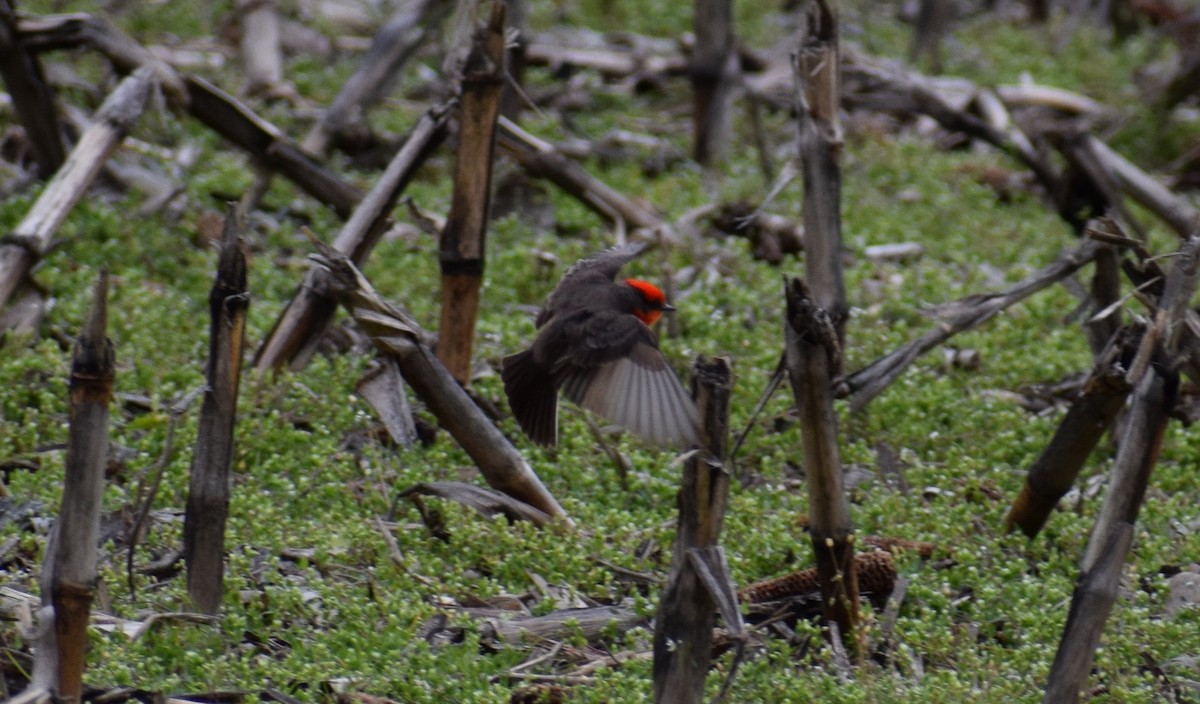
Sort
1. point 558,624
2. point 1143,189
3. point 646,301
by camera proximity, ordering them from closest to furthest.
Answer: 1. point 558,624
2. point 646,301
3. point 1143,189

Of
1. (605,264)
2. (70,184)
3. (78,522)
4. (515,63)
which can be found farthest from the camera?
(515,63)

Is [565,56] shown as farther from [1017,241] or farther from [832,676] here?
[832,676]

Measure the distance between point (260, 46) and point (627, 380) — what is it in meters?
5.85

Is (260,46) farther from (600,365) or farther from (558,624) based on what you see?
(558,624)

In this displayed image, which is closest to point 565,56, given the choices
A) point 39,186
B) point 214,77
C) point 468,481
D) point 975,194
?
point 214,77

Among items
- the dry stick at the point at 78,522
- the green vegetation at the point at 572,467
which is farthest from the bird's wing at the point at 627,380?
the dry stick at the point at 78,522

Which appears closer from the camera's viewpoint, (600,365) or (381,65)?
(600,365)

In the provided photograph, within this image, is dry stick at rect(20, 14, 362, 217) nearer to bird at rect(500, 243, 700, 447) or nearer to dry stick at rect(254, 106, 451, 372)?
dry stick at rect(254, 106, 451, 372)

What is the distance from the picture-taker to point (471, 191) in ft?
17.7

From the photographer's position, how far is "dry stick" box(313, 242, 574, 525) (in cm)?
447

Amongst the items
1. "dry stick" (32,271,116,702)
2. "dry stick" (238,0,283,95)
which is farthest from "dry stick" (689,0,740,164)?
"dry stick" (32,271,116,702)

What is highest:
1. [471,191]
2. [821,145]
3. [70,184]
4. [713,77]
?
[713,77]

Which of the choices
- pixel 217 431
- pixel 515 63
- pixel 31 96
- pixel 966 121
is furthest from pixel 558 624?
pixel 966 121

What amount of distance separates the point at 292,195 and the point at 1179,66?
20.6 feet
